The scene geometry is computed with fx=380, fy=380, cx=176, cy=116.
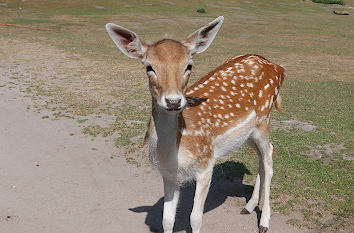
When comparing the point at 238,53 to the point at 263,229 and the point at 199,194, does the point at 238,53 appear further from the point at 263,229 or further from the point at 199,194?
the point at 199,194

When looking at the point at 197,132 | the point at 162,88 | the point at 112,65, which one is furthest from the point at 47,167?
the point at 112,65

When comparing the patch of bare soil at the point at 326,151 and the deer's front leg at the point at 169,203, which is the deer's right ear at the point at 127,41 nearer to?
the deer's front leg at the point at 169,203

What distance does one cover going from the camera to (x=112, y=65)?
52.1 ft

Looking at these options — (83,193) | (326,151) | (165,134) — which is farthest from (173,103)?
(326,151)

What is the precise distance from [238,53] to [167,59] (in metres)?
15.6

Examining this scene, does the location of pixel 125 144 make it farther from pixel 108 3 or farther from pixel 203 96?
pixel 108 3

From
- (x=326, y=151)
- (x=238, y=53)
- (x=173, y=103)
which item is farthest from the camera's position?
(x=238, y=53)

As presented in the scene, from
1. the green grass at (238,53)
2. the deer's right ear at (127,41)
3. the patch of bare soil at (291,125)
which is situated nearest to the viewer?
the deer's right ear at (127,41)

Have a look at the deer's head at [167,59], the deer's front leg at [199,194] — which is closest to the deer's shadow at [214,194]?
the deer's front leg at [199,194]

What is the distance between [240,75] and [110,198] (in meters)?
2.88

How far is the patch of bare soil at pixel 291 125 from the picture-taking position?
9039 millimetres

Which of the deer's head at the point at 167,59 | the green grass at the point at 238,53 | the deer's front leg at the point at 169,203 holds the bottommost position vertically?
the green grass at the point at 238,53

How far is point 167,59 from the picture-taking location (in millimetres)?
3918

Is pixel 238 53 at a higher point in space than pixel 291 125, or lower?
lower
